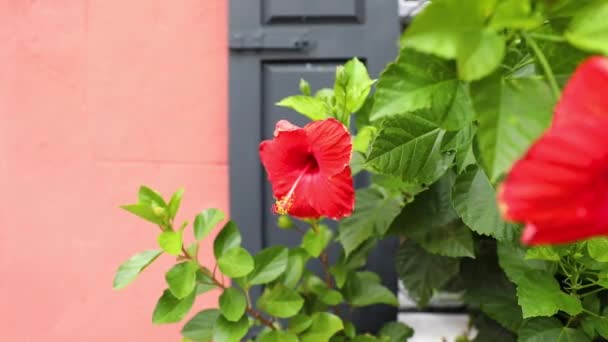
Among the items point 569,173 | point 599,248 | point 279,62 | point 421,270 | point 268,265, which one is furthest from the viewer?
point 279,62

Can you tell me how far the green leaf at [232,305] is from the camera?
2.84 feet

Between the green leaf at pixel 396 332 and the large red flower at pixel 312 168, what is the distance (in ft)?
1.59

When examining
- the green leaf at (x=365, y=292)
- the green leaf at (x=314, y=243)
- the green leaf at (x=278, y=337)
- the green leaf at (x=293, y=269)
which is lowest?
the green leaf at (x=278, y=337)

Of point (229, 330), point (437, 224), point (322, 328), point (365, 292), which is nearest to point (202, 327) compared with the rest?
point (229, 330)

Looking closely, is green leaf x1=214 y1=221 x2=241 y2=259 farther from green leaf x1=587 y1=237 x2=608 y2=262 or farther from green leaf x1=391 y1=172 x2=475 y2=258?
green leaf x1=587 y1=237 x2=608 y2=262

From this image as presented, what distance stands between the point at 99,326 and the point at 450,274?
88cm

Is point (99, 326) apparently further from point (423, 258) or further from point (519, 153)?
point (519, 153)

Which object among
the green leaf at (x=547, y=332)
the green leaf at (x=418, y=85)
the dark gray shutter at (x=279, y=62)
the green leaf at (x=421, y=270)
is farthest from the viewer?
the dark gray shutter at (x=279, y=62)

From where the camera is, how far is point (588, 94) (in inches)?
12.0

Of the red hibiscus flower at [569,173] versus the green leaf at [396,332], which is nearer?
the red hibiscus flower at [569,173]

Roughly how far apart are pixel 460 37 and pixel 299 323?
69 centimetres

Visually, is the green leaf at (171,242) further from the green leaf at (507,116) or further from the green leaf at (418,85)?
the green leaf at (507,116)

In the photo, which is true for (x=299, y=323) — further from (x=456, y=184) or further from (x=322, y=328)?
(x=456, y=184)

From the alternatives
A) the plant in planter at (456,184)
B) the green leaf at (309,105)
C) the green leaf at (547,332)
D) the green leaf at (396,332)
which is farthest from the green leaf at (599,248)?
the green leaf at (396,332)
